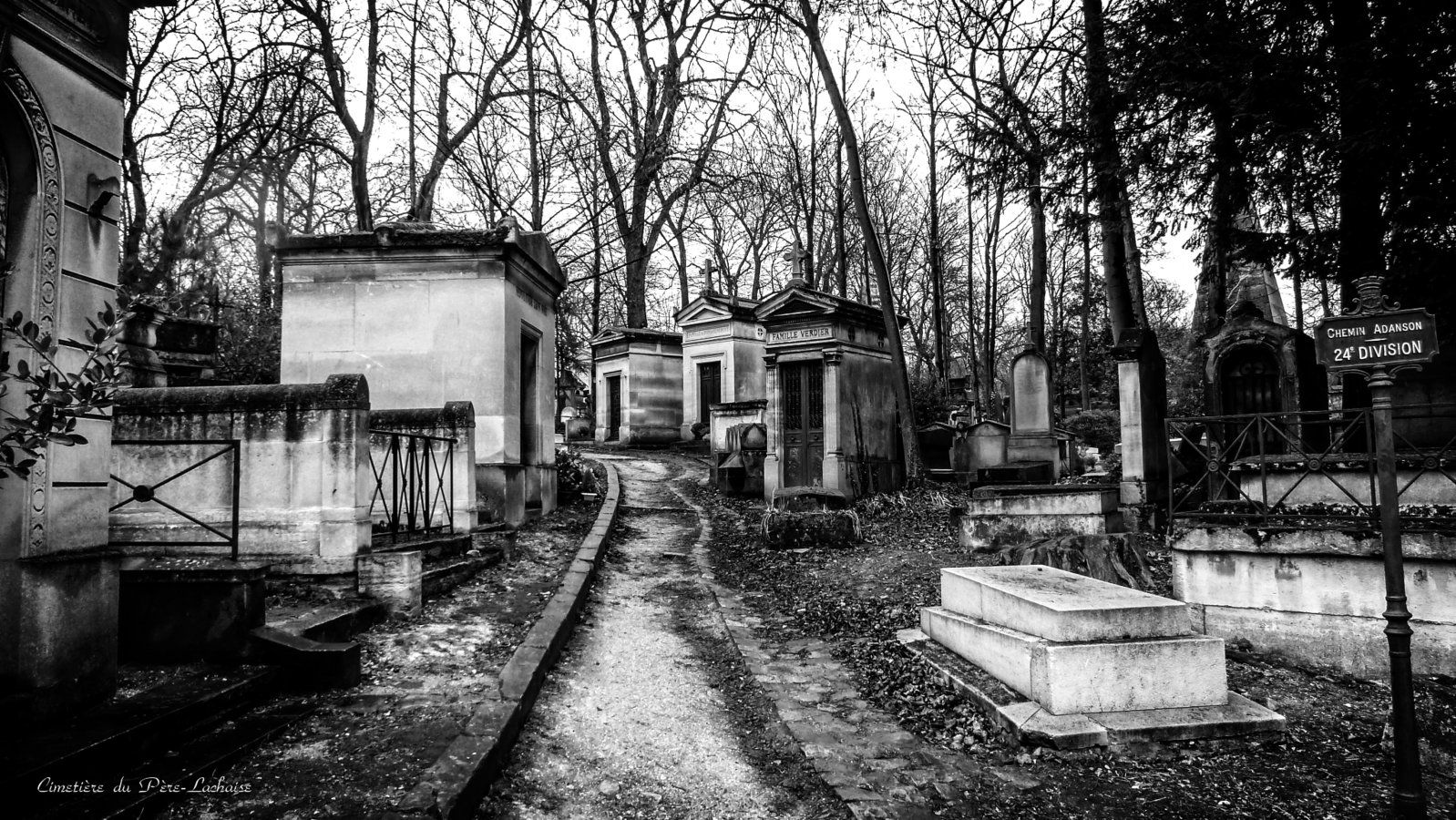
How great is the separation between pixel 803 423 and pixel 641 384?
13020 millimetres

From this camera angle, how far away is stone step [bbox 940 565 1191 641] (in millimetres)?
4461

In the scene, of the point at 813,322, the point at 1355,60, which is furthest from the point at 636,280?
the point at 1355,60

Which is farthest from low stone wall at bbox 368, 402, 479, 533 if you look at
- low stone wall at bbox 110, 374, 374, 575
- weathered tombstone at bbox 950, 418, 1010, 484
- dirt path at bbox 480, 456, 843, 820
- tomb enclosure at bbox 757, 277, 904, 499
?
weathered tombstone at bbox 950, 418, 1010, 484

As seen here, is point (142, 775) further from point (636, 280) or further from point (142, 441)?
point (636, 280)

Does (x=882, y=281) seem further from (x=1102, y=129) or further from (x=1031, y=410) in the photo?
(x=1102, y=129)

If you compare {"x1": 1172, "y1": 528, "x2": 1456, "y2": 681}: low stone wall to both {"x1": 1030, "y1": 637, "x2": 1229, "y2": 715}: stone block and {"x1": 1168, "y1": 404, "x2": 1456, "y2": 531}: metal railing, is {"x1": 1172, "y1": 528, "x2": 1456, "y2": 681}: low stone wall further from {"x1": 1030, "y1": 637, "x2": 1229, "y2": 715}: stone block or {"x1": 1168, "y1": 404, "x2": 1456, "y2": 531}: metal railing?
{"x1": 1030, "y1": 637, "x2": 1229, "y2": 715}: stone block

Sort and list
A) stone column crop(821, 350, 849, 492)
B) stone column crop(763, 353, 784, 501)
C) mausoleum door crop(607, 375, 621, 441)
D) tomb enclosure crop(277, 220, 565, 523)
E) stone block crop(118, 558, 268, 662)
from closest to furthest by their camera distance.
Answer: stone block crop(118, 558, 268, 662)
tomb enclosure crop(277, 220, 565, 523)
stone column crop(821, 350, 849, 492)
stone column crop(763, 353, 784, 501)
mausoleum door crop(607, 375, 621, 441)

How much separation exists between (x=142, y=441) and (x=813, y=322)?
12054mm

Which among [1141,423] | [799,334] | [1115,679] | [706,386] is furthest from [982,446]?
[706,386]

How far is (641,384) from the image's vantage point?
1104 inches

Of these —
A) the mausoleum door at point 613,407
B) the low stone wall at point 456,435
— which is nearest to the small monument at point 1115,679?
the low stone wall at point 456,435

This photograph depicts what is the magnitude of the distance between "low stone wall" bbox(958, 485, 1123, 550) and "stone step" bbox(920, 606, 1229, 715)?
17.0ft

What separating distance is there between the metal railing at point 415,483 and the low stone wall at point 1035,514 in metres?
6.74

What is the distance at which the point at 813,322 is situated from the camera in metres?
15.9
